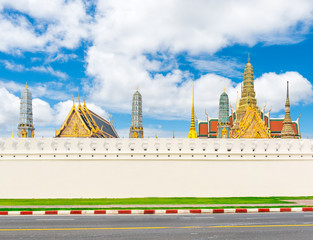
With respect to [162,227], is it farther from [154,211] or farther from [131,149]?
[131,149]

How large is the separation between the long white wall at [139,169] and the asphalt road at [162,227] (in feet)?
16.6

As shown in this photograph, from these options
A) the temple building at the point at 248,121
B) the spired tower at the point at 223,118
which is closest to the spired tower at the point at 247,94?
the temple building at the point at 248,121

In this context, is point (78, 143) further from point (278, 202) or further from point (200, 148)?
point (278, 202)

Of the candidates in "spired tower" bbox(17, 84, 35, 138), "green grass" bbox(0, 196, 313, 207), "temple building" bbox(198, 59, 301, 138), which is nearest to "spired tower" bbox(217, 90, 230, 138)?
"temple building" bbox(198, 59, 301, 138)

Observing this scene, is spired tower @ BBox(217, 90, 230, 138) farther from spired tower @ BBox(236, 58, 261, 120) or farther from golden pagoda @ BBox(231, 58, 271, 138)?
spired tower @ BBox(236, 58, 261, 120)

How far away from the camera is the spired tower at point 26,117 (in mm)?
37000

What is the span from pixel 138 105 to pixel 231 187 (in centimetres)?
2988

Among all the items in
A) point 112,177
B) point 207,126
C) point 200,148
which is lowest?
point 112,177

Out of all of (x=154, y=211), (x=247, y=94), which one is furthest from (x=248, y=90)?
(x=154, y=211)

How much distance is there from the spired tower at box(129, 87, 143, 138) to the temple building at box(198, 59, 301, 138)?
40.5ft

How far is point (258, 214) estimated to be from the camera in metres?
11.8

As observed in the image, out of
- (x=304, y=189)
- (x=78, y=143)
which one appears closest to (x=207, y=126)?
(x=304, y=189)

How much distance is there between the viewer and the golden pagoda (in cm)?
3706

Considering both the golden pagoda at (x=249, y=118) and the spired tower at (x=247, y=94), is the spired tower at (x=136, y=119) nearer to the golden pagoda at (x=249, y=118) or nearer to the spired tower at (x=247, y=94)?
the golden pagoda at (x=249, y=118)
